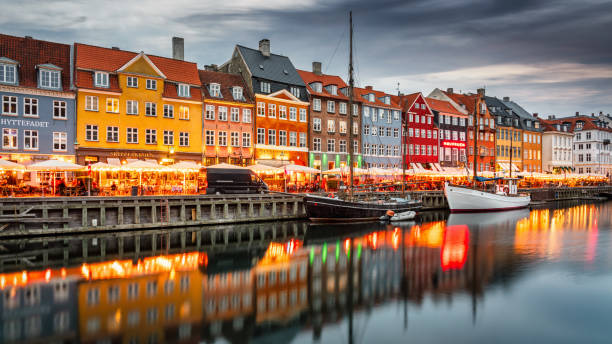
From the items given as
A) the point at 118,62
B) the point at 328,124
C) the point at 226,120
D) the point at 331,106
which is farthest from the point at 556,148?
the point at 118,62

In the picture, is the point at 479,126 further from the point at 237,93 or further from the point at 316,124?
the point at 237,93

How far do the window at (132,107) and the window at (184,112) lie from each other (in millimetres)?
4007

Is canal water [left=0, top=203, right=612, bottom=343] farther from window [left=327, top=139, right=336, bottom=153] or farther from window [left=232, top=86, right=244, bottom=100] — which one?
→ window [left=327, top=139, right=336, bottom=153]

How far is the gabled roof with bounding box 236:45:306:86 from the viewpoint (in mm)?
48344

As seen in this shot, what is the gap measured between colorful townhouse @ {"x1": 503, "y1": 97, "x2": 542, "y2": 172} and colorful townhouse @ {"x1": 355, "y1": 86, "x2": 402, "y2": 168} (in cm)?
3319

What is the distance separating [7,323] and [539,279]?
19941 mm

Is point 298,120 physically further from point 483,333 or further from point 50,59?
point 483,333

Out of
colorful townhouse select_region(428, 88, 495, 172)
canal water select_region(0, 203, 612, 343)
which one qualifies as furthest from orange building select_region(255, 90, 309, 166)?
colorful townhouse select_region(428, 88, 495, 172)

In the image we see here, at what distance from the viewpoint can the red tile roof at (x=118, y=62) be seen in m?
37.6

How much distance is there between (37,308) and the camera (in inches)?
582

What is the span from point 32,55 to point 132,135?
31.7 ft

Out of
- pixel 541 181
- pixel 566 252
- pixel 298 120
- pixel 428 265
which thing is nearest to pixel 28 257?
pixel 428 265

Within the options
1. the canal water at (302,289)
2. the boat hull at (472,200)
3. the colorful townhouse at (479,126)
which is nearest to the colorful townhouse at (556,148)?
the colorful townhouse at (479,126)

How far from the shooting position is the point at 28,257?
21.6 meters
